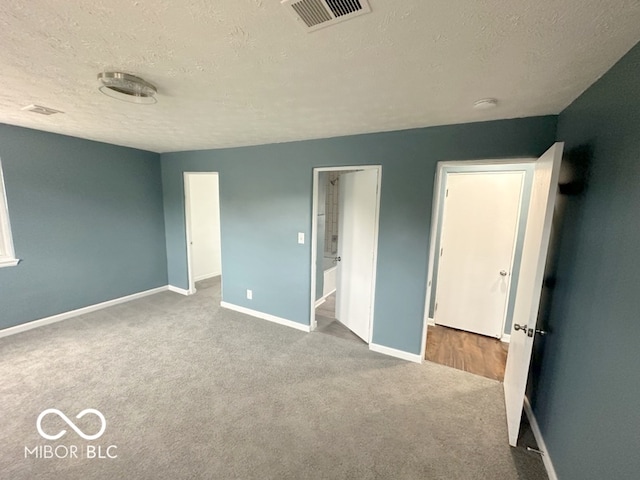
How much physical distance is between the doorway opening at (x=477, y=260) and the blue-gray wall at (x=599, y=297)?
127 cm

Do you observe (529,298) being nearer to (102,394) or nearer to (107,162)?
(102,394)

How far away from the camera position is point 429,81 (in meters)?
1.48

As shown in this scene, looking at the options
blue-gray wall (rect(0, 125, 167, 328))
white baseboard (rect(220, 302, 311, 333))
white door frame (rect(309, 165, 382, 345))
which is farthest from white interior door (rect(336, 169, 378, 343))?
blue-gray wall (rect(0, 125, 167, 328))

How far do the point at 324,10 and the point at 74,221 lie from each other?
13.4 feet

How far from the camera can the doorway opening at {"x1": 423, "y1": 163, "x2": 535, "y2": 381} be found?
3025mm

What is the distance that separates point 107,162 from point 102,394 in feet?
9.98

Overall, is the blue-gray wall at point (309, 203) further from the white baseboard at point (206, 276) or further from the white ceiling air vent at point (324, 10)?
the white ceiling air vent at point (324, 10)

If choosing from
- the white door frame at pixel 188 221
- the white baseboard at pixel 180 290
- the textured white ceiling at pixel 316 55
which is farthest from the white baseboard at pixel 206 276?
the textured white ceiling at pixel 316 55

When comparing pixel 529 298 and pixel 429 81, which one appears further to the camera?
pixel 529 298

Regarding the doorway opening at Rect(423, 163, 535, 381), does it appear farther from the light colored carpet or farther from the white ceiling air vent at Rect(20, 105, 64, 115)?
the white ceiling air vent at Rect(20, 105, 64, 115)

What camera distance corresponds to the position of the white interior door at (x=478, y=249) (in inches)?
123

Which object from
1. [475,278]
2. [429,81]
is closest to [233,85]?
[429,81]

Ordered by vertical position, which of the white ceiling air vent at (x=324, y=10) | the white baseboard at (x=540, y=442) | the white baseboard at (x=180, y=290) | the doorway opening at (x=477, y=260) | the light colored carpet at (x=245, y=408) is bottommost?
the light colored carpet at (x=245, y=408)

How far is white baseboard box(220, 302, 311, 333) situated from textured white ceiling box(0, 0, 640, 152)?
2463mm
